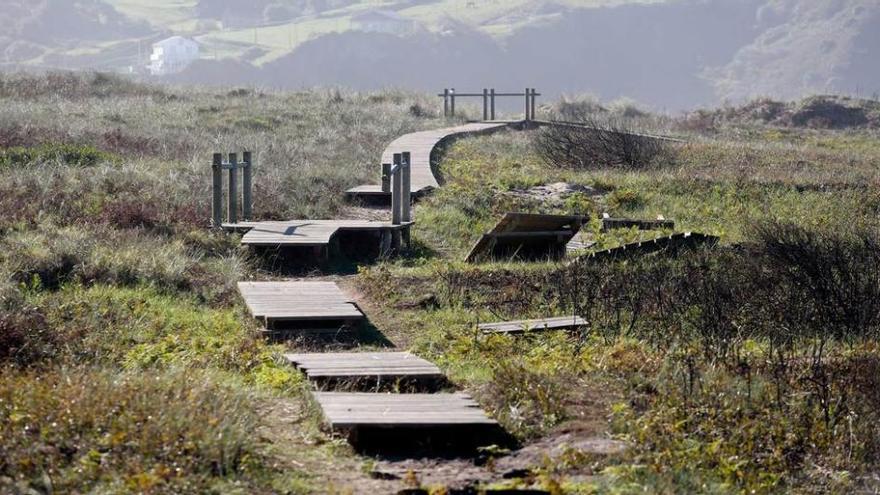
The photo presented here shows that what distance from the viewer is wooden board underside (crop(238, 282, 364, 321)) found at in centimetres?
1024

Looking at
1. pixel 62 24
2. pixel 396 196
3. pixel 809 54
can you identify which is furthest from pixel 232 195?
pixel 62 24

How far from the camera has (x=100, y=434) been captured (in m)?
5.98

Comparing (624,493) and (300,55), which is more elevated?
(300,55)

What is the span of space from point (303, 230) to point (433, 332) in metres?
4.30

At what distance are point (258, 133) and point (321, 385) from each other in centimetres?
1965

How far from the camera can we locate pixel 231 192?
14984mm

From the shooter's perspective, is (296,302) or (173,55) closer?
(296,302)

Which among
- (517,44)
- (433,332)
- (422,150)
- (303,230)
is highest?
(517,44)

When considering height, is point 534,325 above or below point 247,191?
below

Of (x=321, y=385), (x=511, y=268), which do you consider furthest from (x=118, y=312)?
(x=511, y=268)

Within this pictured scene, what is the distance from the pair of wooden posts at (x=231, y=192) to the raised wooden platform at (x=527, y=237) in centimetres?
283

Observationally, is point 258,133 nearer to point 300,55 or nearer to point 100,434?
point 100,434

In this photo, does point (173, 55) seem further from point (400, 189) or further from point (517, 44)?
point (400, 189)

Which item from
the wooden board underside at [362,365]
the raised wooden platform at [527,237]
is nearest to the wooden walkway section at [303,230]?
the raised wooden platform at [527,237]
